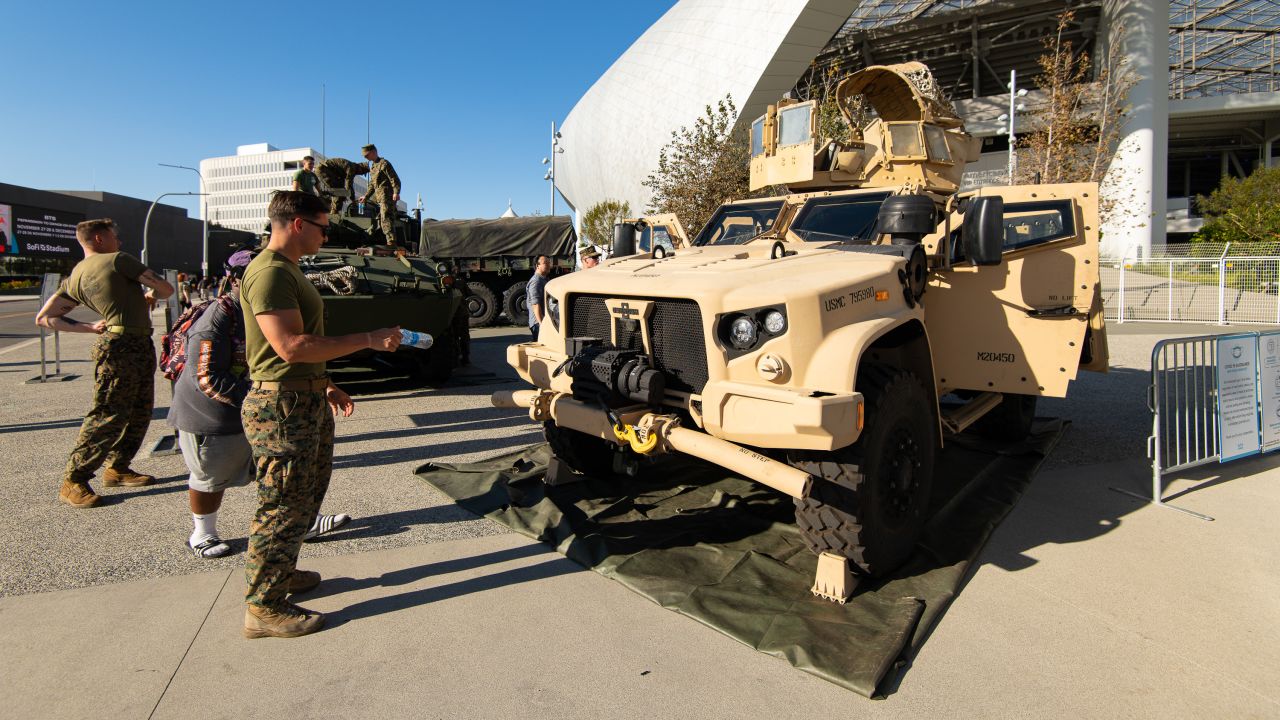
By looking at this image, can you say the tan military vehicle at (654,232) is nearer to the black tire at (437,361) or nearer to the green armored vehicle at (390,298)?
the green armored vehicle at (390,298)

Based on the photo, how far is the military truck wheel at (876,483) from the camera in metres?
3.31

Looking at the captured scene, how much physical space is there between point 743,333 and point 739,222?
2.27 metres

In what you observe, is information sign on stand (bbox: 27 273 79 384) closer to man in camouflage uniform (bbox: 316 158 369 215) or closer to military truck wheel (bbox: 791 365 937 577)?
man in camouflage uniform (bbox: 316 158 369 215)

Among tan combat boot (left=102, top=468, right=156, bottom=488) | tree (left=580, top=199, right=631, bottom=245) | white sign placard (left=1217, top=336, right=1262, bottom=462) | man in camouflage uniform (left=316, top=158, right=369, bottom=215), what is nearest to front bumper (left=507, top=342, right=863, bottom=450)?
white sign placard (left=1217, top=336, right=1262, bottom=462)

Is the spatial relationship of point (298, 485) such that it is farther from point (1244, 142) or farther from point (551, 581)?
point (1244, 142)

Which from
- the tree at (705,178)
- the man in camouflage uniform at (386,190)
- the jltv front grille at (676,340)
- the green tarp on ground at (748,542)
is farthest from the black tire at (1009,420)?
the tree at (705,178)

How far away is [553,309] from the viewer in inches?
175

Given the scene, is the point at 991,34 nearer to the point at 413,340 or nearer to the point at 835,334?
the point at 835,334

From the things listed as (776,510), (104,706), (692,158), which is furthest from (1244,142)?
(104,706)

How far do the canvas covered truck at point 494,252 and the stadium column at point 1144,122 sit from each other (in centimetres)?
2498

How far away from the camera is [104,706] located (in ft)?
8.42

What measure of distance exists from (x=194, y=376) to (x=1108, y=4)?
134 feet

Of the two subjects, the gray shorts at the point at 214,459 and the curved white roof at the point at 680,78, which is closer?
the gray shorts at the point at 214,459

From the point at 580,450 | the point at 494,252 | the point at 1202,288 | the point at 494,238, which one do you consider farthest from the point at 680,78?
the point at 580,450
